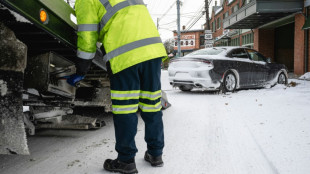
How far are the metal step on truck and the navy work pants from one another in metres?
0.64

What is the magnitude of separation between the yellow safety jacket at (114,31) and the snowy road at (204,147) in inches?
41.9

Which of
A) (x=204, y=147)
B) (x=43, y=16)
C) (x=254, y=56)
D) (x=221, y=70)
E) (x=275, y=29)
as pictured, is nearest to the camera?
(x=43, y=16)

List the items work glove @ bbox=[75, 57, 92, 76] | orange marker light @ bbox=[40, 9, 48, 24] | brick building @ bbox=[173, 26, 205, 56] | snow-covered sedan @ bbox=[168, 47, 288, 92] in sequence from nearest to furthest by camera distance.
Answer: orange marker light @ bbox=[40, 9, 48, 24]
work glove @ bbox=[75, 57, 92, 76]
snow-covered sedan @ bbox=[168, 47, 288, 92]
brick building @ bbox=[173, 26, 205, 56]

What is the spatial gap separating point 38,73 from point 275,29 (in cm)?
2135

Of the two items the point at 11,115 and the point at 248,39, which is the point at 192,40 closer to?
the point at 248,39

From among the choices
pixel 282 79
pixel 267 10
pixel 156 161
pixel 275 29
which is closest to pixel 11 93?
pixel 156 161

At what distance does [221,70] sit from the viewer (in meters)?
7.59

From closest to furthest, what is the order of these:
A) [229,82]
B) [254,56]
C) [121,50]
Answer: [121,50] < [229,82] < [254,56]

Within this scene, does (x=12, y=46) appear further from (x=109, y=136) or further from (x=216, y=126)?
(x=216, y=126)

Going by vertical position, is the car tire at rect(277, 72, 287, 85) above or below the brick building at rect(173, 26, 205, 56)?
below

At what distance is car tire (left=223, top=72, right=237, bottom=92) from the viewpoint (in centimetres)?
784

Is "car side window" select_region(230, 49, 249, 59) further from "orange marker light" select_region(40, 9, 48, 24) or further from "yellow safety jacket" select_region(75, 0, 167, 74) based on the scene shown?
"orange marker light" select_region(40, 9, 48, 24)

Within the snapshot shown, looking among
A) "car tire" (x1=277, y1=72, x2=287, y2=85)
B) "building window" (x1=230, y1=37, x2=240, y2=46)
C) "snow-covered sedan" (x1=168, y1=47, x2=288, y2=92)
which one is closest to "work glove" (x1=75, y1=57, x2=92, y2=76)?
"snow-covered sedan" (x1=168, y1=47, x2=288, y2=92)

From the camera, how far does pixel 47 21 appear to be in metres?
2.12
